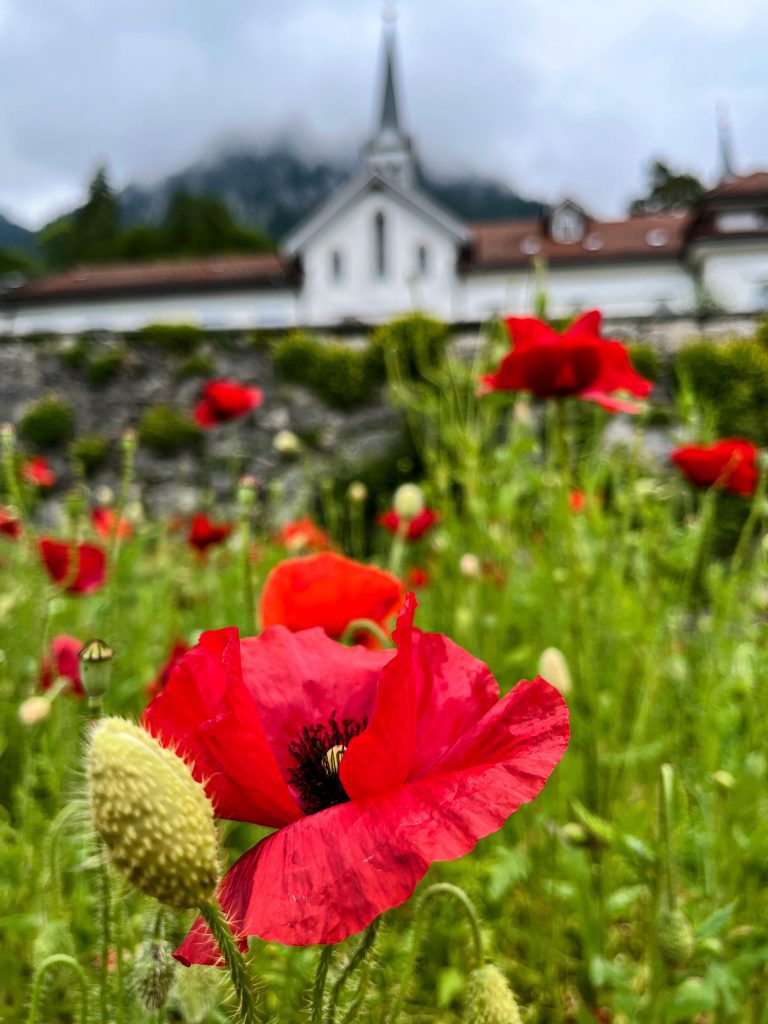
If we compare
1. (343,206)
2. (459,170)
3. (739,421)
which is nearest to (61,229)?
(343,206)

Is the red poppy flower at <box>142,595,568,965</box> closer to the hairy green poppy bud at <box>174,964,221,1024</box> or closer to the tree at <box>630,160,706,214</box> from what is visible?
the hairy green poppy bud at <box>174,964,221,1024</box>

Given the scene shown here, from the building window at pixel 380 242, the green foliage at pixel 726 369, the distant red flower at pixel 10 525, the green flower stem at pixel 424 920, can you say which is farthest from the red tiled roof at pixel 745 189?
the green flower stem at pixel 424 920

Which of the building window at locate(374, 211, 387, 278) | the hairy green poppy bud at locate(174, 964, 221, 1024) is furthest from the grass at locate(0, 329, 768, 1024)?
the building window at locate(374, 211, 387, 278)

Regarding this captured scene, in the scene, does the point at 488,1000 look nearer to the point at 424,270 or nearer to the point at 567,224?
the point at 424,270

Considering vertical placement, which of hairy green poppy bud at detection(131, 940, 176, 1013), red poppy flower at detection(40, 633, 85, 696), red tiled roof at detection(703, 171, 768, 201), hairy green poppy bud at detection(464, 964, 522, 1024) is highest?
red tiled roof at detection(703, 171, 768, 201)

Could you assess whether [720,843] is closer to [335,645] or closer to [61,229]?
[335,645]

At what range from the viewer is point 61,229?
95.9 feet

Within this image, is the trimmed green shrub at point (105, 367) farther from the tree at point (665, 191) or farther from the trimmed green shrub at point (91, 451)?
the tree at point (665, 191)

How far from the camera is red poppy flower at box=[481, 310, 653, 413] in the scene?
30.1 inches

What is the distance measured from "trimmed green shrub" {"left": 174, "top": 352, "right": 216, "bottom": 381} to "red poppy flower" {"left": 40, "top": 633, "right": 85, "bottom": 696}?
747 cm

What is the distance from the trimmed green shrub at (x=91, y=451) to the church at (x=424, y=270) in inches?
260

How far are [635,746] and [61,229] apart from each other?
32.4 meters

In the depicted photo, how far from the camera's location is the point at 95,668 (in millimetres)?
367

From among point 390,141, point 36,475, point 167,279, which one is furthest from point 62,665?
point 390,141
